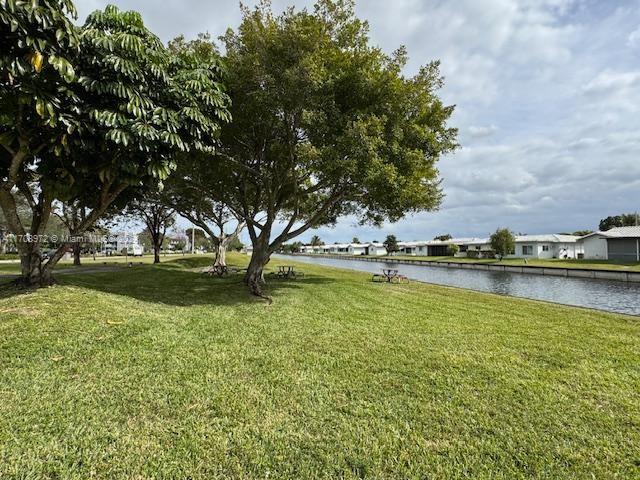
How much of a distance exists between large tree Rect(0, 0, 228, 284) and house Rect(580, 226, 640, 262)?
171 ft

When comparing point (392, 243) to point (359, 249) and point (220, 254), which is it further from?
point (220, 254)

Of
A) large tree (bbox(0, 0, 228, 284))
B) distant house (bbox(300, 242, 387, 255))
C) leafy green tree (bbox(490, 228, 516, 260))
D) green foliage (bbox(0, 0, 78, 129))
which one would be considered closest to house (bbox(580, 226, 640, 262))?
leafy green tree (bbox(490, 228, 516, 260))

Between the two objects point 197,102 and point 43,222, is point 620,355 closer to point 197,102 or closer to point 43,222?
point 197,102

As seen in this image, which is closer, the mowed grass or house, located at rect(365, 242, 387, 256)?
the mowed grass

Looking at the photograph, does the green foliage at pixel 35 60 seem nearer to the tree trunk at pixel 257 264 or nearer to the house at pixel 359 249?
the tree trunk at pixel 257 264

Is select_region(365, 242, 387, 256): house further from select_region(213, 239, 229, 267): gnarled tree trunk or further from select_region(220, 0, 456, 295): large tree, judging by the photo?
select_region(220, 0, 456, 295): large tree

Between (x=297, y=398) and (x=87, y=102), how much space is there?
6.85 m

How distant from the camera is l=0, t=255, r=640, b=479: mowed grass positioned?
9.77 ft

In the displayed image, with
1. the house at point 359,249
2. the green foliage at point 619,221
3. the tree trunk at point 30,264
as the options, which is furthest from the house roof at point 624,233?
the house at point 359,249

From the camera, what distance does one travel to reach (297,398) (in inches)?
162

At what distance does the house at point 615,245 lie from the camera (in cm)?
4066

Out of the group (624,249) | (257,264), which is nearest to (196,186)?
(257,264)

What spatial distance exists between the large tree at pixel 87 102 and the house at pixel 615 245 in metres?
52.0

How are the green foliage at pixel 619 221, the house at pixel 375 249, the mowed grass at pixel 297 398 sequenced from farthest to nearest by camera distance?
the house at pixel 375 249 < the green foliage at pixel 619 221 < the mowed grass at pixel 297 398
